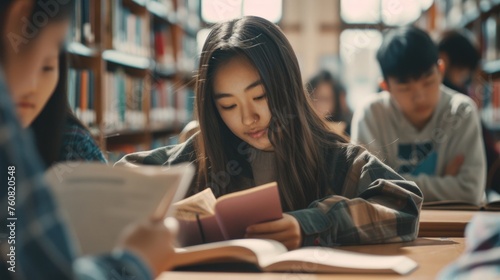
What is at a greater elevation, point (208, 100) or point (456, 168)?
point (208, 100)

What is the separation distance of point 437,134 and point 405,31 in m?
0.47

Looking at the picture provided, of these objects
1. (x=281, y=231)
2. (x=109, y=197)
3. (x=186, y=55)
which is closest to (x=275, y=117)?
(x=281, y=231)

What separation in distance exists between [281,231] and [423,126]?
68.5 inches

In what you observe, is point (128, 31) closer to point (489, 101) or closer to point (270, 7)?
point (489, 101)

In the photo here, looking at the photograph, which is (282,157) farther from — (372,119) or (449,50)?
(449,50)

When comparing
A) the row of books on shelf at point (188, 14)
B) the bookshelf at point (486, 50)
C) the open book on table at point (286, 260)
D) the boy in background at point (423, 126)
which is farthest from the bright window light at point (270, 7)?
the open book on table at point (286, 260)

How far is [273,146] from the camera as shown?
1711 millimetres

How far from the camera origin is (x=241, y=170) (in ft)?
5.85

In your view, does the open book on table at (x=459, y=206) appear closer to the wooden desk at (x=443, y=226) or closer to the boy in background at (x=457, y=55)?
the wooden desk at (x=443, y=226)

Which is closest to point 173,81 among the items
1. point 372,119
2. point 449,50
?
point 449,50

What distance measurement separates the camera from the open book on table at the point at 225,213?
1.30 m

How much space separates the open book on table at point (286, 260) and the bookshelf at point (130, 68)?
2.82 ft

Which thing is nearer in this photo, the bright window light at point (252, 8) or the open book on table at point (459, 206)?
the open book on table at point (459, 206)

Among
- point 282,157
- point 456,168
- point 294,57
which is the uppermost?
point 294,57
